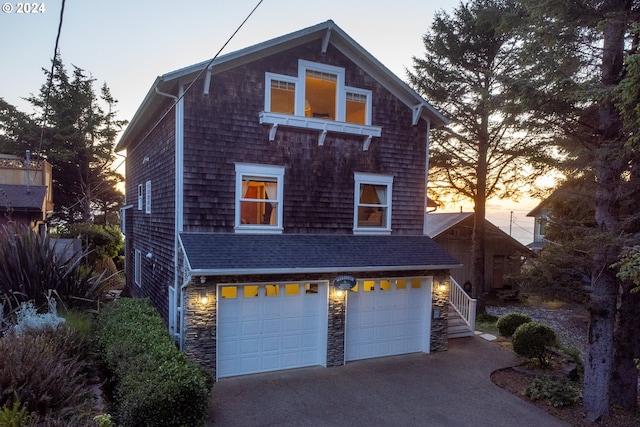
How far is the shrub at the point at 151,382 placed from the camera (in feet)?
18.1

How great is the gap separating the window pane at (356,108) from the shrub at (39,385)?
28.8 ft

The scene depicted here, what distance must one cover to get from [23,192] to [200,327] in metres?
11.1

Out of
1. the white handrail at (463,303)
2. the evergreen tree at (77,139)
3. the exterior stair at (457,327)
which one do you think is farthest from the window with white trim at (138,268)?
the evergreen tree at (77,139)

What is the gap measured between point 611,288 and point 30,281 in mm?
11633

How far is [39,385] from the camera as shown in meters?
4.34

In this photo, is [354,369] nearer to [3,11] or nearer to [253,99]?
[253,99]

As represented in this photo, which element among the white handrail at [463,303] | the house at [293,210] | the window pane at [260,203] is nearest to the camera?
the house at [293,210]

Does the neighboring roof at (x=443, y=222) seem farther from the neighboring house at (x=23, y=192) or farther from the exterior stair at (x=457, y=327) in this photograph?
A: the neighboring house at (x=23, y=192)

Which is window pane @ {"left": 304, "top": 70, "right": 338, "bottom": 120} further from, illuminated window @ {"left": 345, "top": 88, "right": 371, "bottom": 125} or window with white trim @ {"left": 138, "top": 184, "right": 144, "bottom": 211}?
window with white trim @ {"left": 138, "top": 184, "right": 144, "bottom": 211}

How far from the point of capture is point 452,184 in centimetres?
1619

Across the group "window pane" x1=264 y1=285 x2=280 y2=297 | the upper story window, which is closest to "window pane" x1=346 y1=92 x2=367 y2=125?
the upper story window

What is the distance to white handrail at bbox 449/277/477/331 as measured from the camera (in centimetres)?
1264

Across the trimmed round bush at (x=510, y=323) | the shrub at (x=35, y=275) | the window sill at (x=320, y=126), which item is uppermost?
the window sill at (x=320, y=126)

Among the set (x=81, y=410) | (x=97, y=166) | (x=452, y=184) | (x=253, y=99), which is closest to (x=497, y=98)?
(x=253, y=99)
